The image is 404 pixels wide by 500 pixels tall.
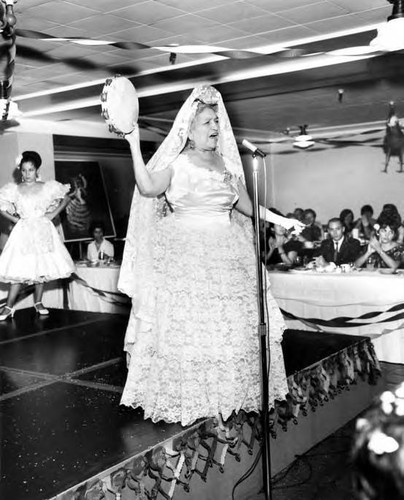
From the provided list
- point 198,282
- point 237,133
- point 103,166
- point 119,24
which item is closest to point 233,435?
point 198,282

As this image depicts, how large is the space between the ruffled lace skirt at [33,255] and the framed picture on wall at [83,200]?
11.2ft

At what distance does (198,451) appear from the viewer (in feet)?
9.70

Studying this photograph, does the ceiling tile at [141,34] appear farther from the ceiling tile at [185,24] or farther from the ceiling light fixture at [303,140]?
the ceiling light fixture at [303,140]

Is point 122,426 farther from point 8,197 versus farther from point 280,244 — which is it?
point 280,244

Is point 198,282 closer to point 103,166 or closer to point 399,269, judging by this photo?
point 399,269

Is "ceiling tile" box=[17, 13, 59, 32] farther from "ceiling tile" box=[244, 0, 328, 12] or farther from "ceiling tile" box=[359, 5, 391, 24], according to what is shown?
"ceiling tile" box=[359, 5, 391, 24]

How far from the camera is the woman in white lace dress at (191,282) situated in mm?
2941

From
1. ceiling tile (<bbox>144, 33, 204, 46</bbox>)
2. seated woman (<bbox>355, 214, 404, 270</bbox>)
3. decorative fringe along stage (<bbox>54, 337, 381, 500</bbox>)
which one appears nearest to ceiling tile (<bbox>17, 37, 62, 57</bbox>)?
ceiling tile (<bbox>144, 33, 204, 46</bbox>)

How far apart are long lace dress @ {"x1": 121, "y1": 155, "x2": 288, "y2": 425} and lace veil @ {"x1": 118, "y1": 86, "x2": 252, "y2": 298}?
5 cm

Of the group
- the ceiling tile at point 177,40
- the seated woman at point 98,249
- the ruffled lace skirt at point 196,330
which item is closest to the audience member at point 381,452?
the ruffled lace skirt at point 196,330

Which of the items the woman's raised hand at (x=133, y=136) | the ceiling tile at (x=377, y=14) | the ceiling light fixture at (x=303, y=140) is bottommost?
the woman's raised hand at (x=133, y=136)

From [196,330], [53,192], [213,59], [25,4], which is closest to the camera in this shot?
[196,330]

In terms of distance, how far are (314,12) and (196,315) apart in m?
2.97

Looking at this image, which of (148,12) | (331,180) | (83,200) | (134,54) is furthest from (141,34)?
(331,180)
